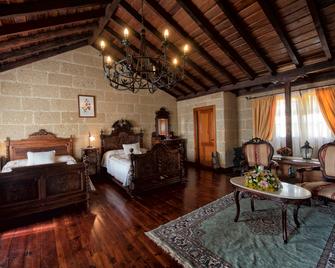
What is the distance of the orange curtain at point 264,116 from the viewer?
5.28 m

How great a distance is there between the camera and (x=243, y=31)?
11.7 feet

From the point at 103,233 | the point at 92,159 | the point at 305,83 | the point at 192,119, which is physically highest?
the point at 305,83

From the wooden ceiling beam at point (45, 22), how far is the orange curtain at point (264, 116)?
15.3 ft

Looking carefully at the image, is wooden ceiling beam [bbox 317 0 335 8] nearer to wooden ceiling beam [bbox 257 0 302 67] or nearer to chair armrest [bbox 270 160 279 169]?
wooden ceiling beam [bbox 257 0 302 67]

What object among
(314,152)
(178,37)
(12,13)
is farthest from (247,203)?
(12,13)

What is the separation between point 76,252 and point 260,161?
3534 millimetres

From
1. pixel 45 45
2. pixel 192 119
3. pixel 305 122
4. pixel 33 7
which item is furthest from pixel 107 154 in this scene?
pixel 305 122

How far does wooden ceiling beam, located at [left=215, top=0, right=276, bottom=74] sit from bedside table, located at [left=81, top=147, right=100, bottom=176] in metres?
4.52

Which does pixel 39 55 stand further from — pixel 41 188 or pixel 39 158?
pixel 41 188

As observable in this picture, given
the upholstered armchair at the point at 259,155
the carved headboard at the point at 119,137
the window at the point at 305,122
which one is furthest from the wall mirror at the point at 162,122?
the window at the point at 305,122

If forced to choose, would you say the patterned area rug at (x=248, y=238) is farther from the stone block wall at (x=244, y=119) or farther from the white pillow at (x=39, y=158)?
the stone block wall at (x=244, y=119)

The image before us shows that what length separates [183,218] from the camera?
2.87m

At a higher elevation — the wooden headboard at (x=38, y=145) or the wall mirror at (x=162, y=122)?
the wall mirror at (x=162, y=122)

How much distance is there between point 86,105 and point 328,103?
620 cm
